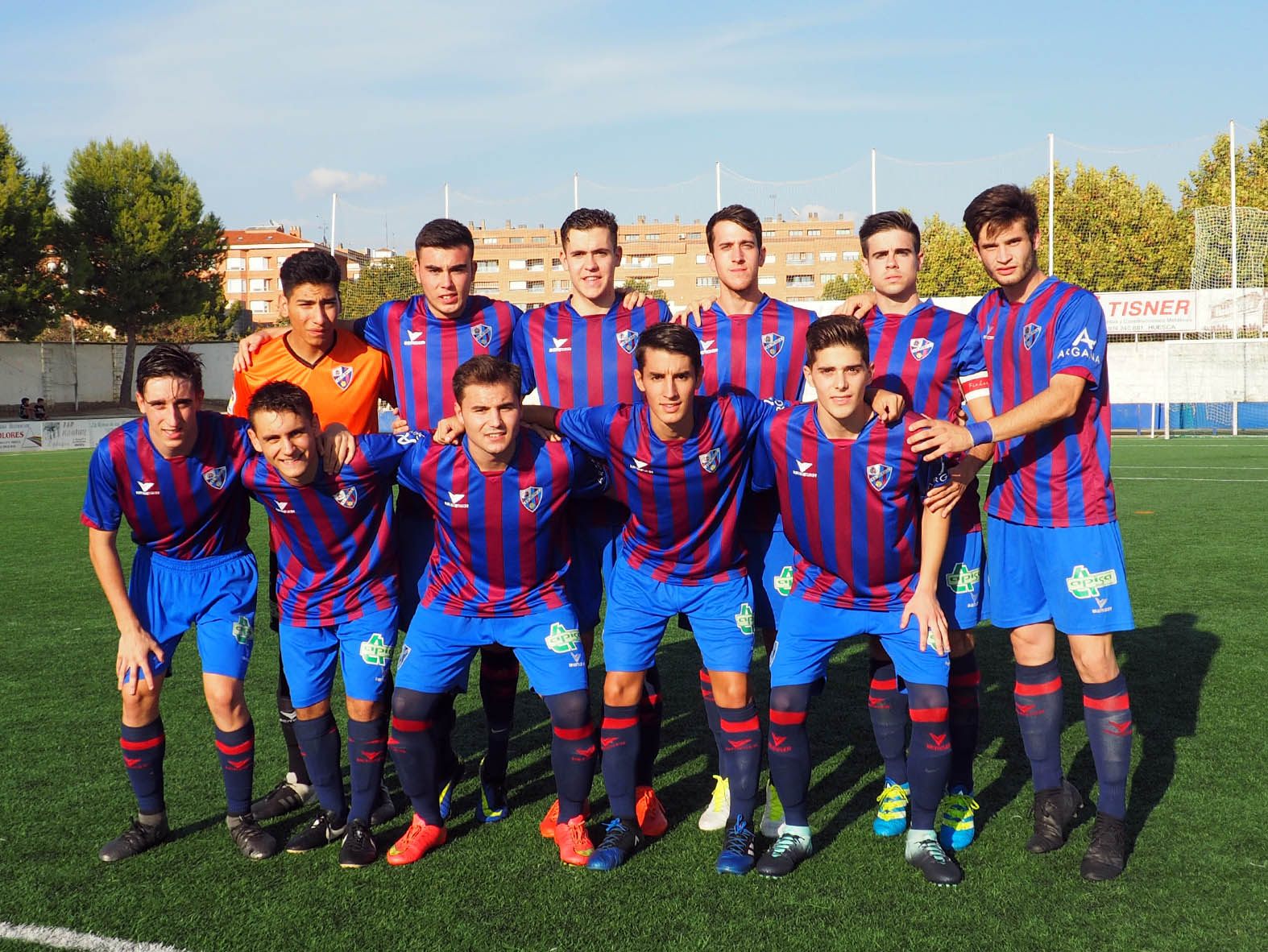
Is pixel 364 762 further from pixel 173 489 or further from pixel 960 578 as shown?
pixel 960 578

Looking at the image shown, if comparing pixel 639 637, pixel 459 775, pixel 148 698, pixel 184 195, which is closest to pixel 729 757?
pixel 639 637

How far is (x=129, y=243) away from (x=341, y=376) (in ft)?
119

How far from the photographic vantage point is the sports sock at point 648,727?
3729 millimetres

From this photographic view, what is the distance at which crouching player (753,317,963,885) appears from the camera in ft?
10.9

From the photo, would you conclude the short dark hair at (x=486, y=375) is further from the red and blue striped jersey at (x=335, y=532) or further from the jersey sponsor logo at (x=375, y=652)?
the jersey sponsor logo at (x=375, y=652)

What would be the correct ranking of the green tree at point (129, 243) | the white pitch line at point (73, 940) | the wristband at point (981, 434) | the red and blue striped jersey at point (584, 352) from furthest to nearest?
the green tree at point (129, 243) → the red and blue striped jersey at point (584, 352) → the wristband at point (981, 434) → the white pitch line at point (73, 940)

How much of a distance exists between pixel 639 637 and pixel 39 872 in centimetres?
199

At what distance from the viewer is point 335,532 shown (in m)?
3.58

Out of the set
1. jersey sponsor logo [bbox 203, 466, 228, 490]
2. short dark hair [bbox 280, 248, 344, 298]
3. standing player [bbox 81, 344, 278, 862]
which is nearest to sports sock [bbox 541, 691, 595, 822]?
standing player [bbox 81, 344, 278, 862]

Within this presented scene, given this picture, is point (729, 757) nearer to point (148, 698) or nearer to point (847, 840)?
point (847, 840)

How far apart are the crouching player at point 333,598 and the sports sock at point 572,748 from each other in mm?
607

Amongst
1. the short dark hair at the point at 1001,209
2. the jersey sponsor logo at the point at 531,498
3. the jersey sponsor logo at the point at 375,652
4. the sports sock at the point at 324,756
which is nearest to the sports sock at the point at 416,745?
the jersey sponsor logo at the point at 375,652

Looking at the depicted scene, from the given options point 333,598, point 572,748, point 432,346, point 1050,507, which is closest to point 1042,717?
point 1050,507

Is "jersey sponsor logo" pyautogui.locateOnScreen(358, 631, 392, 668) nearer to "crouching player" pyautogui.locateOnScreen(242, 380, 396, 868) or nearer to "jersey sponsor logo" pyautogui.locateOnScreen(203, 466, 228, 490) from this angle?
"crouching player" pyautogui.locateOnScreen(242, 380, 396, 868)
